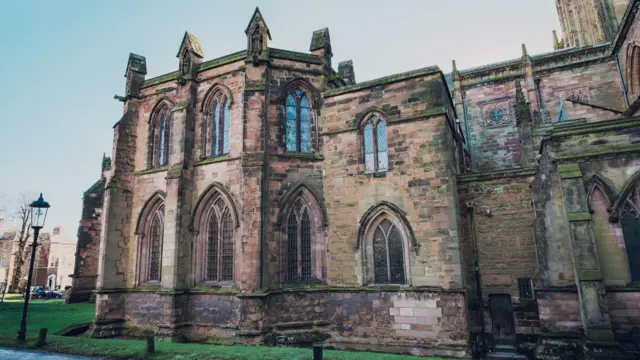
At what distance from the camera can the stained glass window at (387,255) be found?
13.7 metres

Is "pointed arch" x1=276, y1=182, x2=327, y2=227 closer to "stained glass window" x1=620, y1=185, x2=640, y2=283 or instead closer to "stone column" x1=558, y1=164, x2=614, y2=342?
"stone column" x1=558, y1=164, x2=614, y2=342

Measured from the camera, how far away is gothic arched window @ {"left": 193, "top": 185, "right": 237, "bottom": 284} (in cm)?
1520

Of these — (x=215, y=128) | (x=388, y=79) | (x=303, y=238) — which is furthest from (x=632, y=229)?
(x=215, y=128)

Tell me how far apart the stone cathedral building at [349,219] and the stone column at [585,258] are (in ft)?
0.12

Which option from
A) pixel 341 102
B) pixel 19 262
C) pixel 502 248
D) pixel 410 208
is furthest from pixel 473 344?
pixel 19 262

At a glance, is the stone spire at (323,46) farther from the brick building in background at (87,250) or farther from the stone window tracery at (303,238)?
the brick building in background at (87,250)

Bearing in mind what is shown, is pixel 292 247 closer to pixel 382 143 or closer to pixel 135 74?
pixel 382 143

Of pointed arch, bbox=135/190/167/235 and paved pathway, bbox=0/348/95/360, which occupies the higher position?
pointed arch, bbox=135/190/167/235

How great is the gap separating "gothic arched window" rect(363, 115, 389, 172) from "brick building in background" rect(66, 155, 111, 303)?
21083 mm

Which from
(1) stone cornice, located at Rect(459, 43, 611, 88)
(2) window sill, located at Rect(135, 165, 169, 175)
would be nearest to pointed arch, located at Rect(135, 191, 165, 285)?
(2) window sill, located at Rect(135, 165, 169, 175)

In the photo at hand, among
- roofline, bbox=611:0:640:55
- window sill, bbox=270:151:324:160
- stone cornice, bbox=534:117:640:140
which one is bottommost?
stone cornice, bbox=534:117:640:140

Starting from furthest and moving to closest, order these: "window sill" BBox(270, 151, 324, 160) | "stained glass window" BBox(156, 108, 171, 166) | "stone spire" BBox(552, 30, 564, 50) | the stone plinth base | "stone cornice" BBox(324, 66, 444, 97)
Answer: "stone spire" BBox(552, 30, 564, 50), "stained glass window" BBox(156, 108, 171, 166), the stone plinth base, "window sill" BBox(270, 151, 324, 160), "stone cornice" BBox(324, 66, 444, 97)

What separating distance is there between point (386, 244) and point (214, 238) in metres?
7.15

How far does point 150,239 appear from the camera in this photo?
56.6 feet
